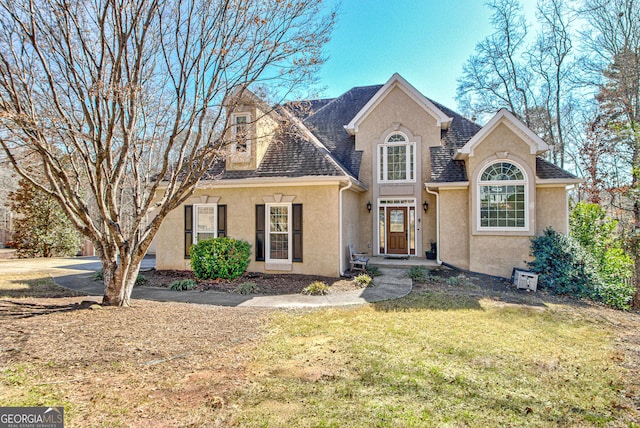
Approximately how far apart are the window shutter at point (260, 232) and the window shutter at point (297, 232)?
47.8 inches

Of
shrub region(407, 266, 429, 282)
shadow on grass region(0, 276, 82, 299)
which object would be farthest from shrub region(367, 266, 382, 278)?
shadow on grass region(0, 276, 82, 299)

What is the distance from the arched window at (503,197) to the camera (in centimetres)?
1159

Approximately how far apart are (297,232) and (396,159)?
6184mm

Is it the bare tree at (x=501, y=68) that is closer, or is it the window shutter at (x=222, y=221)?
the window shutter at (x=222, y=221)

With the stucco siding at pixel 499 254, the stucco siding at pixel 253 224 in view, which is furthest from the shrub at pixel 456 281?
the stucco siding at pixel 253 224

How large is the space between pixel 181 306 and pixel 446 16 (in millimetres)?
13768

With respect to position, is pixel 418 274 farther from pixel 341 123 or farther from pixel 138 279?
pixel 341 123

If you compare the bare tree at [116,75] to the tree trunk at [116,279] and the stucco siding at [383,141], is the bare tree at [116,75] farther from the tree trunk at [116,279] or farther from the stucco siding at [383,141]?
the stucco siding at [383,141]

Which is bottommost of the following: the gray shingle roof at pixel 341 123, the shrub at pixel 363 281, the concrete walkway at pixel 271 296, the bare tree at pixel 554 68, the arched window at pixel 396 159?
the concrete walkway at pixel 271 296

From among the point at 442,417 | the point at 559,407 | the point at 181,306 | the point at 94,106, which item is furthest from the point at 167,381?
the point at 94,106

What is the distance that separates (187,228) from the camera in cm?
1253

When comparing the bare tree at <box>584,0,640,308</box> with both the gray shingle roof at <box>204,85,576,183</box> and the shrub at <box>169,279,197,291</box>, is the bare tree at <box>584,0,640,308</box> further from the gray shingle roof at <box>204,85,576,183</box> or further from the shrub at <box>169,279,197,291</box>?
the shrub at <box>169,279,197,291</box>

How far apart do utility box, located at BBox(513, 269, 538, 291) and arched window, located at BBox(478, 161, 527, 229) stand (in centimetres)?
188

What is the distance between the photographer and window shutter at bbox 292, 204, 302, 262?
1150cm
